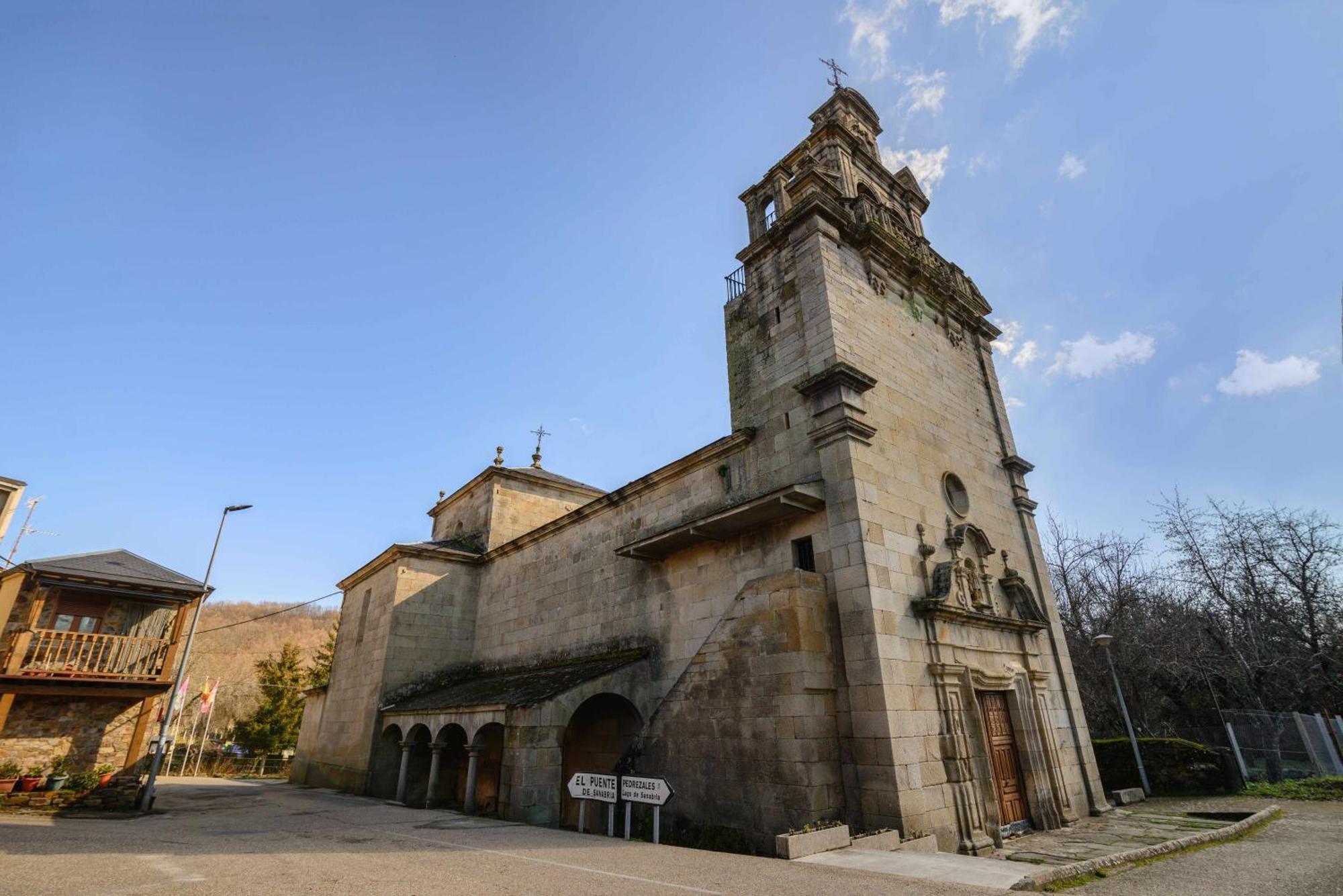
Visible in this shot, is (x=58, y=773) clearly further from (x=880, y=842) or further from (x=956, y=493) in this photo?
(x=956, y=493)

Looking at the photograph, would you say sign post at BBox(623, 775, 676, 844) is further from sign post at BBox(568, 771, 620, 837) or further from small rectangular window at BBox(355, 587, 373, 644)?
small rectangular window at BBox(355, 587, 373, 644)

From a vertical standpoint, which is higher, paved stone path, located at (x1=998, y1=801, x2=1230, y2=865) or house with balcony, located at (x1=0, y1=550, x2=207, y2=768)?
house with balcony, located at (x1=0, y1=550, x2=207, y2=768)

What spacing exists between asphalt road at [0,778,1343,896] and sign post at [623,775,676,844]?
0.40 metres

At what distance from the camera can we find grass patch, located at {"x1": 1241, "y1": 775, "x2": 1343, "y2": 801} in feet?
45.6

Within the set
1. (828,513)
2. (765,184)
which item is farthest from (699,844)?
(765,184)

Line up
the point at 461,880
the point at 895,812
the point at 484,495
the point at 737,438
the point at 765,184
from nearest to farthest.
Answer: the point at 461,880 < the point at 895,812 < the point at 737,438 < the point at 765,184 < the point at 484,495

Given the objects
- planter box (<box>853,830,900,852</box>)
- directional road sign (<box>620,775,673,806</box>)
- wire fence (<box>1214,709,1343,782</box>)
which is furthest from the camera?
wire fence (<box>1214,709,1343,782</box>)

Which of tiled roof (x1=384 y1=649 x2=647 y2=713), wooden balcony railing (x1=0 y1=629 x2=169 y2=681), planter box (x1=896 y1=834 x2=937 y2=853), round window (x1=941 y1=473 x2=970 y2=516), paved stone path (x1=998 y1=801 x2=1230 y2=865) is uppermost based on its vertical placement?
round window (x1=941 y1=473 x2=970 y2=516)

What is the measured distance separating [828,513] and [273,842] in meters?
9.69

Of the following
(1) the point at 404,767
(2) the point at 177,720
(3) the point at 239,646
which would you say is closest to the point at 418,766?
(1) the point at 404,767

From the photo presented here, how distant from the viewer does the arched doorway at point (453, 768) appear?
15.9m

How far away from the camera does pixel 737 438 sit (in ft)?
41.1

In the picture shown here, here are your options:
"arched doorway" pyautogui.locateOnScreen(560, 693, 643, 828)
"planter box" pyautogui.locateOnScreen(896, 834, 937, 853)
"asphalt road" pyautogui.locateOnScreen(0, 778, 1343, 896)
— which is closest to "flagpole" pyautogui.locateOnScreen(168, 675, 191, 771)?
"asphalt road" pyautogui.locateOnScreen(0, 778, 1343, 896)

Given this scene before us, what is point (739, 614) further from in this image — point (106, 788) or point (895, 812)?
point (106, 788)
